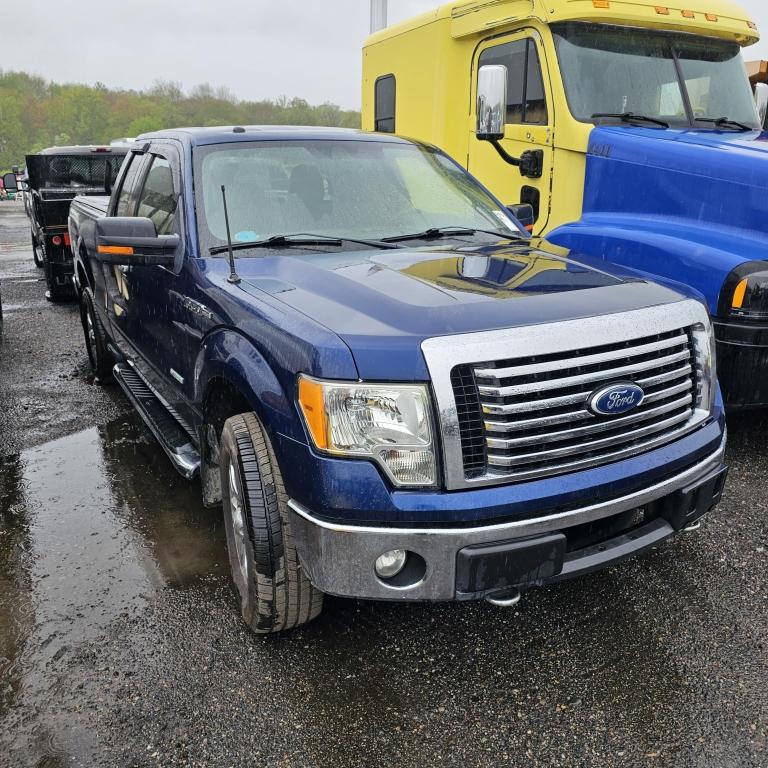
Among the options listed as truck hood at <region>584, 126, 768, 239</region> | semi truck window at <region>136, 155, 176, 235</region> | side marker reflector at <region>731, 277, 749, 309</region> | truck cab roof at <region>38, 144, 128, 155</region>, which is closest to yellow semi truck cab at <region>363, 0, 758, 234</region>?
truck hood at <region>584, 126, 768, 239</region>

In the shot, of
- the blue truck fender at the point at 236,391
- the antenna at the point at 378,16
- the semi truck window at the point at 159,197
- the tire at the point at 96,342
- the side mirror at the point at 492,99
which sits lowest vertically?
the tire at the point at 96,342

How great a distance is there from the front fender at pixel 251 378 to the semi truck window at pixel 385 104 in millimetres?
4674

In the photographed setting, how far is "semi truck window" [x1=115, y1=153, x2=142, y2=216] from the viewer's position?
4.63 meters

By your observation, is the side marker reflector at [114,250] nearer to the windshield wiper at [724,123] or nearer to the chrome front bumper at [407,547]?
the chrome front bumper at [407,547]

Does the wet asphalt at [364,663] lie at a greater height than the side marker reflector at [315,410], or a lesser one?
lesser

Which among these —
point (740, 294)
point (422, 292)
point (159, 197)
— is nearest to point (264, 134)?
point (159, 197)

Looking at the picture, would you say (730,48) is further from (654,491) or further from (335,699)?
(335,699)

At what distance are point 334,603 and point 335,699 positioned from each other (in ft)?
1.75

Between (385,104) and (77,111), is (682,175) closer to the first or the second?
(385,104)

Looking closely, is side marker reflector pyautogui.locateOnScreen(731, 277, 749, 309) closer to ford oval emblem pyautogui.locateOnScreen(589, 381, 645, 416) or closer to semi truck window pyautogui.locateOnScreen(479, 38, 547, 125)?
ford oval emblem pyautogui.locateOnScreen(589, 381, 645, 416)

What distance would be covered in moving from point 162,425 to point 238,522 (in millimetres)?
1277

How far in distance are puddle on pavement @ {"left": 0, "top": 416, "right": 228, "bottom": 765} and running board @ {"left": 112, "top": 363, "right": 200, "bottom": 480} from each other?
37 centimetres

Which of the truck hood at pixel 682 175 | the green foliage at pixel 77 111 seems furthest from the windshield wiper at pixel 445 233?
the green foliage at pixel 77 111

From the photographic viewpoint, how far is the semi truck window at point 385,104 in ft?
23.4
